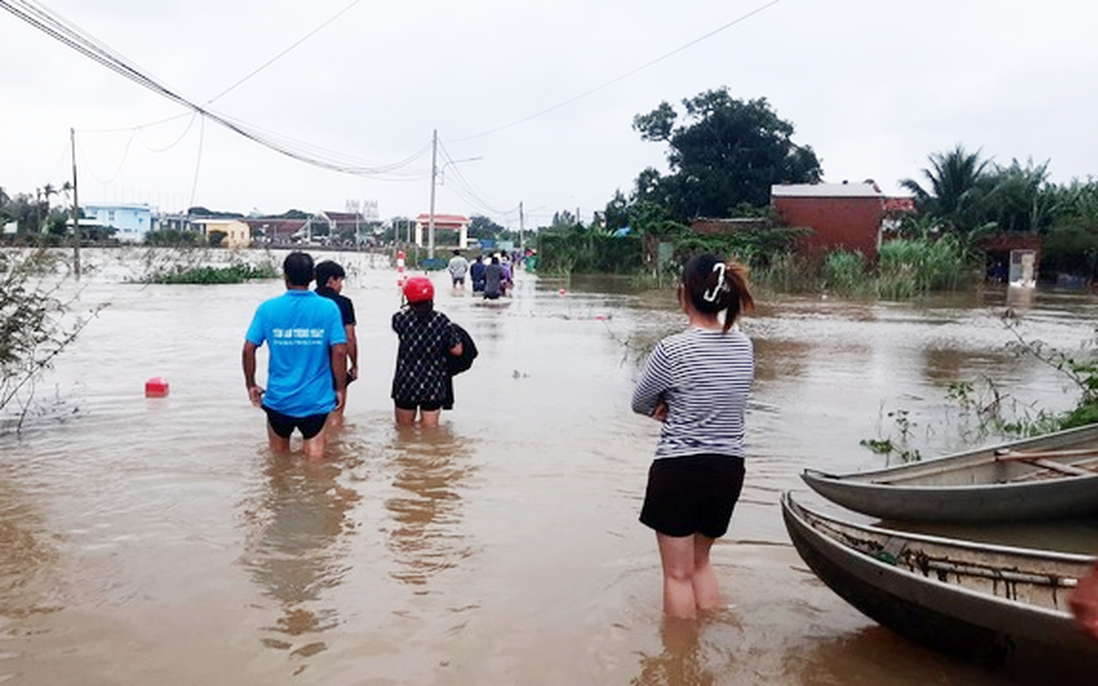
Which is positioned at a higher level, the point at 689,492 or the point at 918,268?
the point at 918,268

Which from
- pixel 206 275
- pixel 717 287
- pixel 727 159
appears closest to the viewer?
pixel 717 287

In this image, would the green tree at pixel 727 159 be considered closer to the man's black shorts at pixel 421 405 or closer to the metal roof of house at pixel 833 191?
the metal roof of house at pixel 833 191

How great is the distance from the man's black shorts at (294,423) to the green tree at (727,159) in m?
42.5

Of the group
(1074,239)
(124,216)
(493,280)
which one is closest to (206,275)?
(493,280)

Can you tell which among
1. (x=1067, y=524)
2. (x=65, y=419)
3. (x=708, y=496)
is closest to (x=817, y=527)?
(x=708, y=496)

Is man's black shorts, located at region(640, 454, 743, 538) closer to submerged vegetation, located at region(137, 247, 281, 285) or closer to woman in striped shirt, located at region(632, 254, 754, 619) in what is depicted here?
woman in striped shirt, located at region(632, 254, 754, 619)

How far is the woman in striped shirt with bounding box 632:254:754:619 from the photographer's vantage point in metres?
3.81

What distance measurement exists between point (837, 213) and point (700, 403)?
37.0m

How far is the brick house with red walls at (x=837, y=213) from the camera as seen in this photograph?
3806 centimetres

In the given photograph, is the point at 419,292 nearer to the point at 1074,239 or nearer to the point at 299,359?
the point at 299,359

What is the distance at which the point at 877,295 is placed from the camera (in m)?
30.9

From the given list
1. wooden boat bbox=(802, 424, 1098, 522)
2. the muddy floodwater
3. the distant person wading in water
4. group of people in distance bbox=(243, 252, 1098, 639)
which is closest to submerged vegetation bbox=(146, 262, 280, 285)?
the distant person wading in water

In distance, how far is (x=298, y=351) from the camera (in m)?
6.21

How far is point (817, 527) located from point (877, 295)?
2854cm
